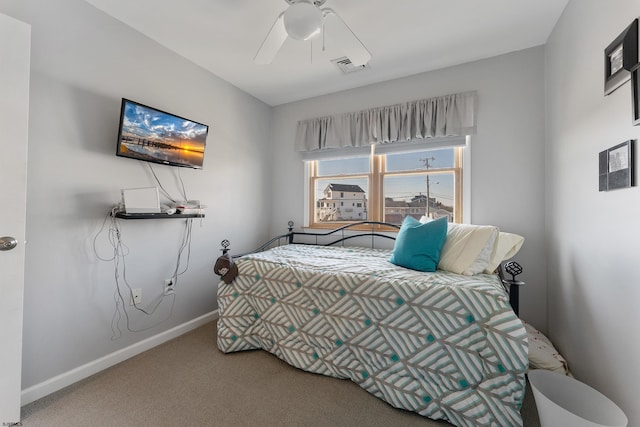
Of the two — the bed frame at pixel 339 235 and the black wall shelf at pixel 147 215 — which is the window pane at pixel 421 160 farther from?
the black wall shelf at pixel 147 215

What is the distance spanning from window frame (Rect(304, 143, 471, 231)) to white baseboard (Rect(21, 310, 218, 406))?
1.69m

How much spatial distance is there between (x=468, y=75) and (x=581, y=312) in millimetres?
2077

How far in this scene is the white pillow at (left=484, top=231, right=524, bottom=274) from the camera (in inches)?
71.8

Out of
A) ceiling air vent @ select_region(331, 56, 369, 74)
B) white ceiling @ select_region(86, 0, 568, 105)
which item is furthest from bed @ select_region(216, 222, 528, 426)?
ceiling air vent @ select_region(331, 56, 369, 74)

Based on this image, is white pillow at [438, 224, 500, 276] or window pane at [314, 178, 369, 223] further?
window pane at [314, 178, 369, 223]

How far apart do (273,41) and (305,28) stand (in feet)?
1.07

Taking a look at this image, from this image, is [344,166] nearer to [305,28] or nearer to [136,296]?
[305,28]

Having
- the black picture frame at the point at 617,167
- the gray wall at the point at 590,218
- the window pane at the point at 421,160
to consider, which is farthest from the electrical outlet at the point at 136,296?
the black picture frame at the point at 617,167

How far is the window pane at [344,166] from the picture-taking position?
118 inches

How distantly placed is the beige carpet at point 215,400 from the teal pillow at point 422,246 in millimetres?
872

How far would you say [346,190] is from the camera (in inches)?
122

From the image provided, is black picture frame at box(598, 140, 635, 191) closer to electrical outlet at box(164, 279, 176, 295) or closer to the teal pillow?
the teal pillow

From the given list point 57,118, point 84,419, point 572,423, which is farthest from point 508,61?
point 84,419

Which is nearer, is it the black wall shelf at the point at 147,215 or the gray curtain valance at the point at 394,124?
the black wall shelf at the point at 147,215
